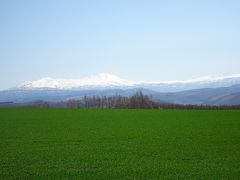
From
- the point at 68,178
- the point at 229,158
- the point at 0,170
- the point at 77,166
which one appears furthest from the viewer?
the point at 229,158

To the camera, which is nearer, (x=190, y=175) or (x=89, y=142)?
(x=190, y=175)

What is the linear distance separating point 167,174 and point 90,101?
15034 centimetres

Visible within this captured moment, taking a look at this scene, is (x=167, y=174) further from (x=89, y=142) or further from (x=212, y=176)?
(x=89, y=142)

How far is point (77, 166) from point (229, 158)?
815 centimetres

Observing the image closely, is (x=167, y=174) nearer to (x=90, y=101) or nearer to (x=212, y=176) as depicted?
(x=212, y=176)

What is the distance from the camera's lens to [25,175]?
15.9 m

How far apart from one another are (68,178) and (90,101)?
150688mm

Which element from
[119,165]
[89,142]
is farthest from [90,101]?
[119,165]

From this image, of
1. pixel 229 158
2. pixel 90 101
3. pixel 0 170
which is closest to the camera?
pixel 0 170

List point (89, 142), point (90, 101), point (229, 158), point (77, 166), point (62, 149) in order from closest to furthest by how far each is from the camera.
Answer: point (77, 166) < point (229, 158) < point (62, 149) < point (89, 142) < point (90, 101)

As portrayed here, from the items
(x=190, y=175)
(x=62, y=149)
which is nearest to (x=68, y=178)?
(x=190, y=175)

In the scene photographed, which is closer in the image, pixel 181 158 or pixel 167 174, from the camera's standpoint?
pixel 167 174

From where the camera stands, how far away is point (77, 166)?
1814 centimetres

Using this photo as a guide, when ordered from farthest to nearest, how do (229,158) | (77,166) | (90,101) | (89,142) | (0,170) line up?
1. (90,101)
2. (89,142)
3. (229,158)
4. (77,166)
5. (0,170)
